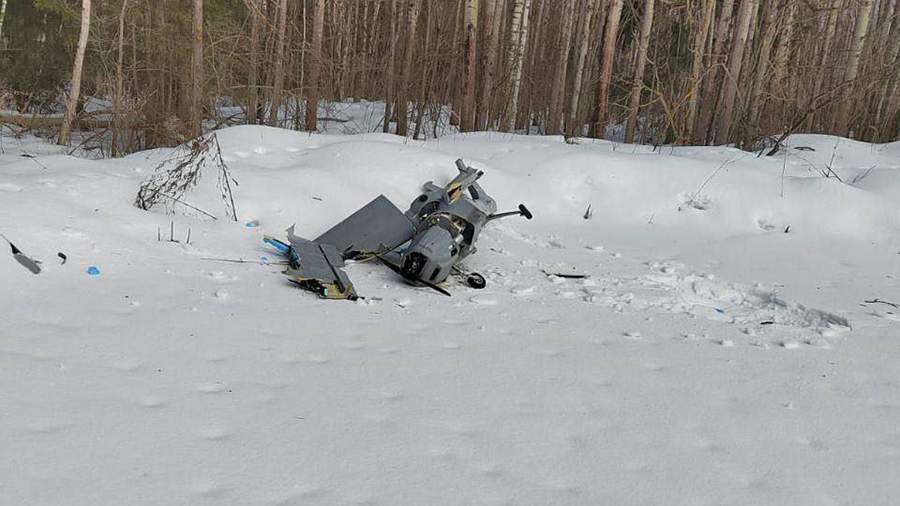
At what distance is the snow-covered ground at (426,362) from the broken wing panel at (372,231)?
241 millimetres

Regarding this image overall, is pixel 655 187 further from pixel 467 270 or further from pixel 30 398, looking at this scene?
pixel 30 398

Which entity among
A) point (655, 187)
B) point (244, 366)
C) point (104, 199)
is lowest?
point (244, 366)

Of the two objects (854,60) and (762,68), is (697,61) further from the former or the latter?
(854,60)

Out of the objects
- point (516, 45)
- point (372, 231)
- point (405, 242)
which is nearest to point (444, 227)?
point (405, 242)

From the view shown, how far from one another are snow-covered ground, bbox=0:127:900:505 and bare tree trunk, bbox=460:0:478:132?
3730mm

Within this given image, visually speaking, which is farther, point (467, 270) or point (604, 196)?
point (604, 196)

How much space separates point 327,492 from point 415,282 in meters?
2.32

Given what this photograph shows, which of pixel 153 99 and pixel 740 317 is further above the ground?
pixel 153 99

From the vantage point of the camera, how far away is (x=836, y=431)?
89.5 inches

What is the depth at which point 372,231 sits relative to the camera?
450 cm

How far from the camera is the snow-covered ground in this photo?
1847mm

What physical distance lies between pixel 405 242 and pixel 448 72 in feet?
32.3

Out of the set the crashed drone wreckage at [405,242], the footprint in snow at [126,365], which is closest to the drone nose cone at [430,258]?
the crashed drone wreckage at [405,242]

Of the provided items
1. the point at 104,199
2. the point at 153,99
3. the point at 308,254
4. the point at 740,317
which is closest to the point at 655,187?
the point at 740,317
